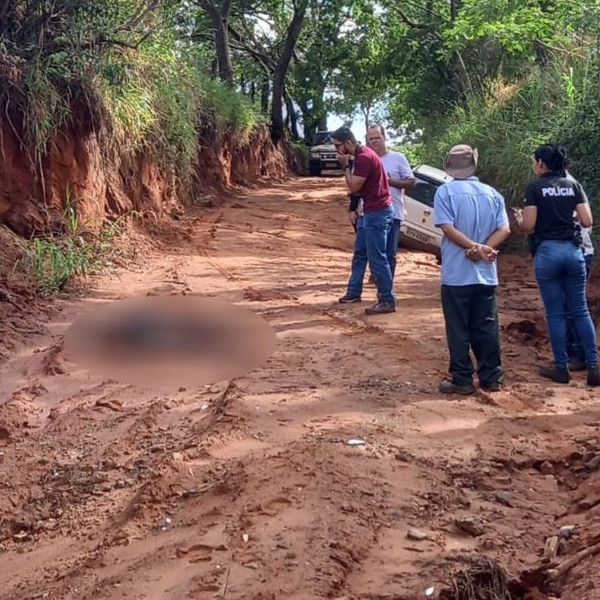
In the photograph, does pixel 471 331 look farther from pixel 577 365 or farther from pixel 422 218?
pixel 422 218

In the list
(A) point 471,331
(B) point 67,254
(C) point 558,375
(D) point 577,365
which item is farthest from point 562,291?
(B) point 67,254

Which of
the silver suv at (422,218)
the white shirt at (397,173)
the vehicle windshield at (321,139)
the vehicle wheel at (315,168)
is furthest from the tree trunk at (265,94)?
the white shirt at (397,173)

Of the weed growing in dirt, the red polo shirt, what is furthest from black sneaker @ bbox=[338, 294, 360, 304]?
the weed growing in dirt

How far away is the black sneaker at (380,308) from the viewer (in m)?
8.52

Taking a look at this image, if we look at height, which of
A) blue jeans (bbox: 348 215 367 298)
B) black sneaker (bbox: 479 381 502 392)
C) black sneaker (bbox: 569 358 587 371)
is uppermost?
blue jeans (bbox: 348 215 367 298)

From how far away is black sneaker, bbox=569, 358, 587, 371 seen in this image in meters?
6.95

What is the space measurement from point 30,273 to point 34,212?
1.26 m

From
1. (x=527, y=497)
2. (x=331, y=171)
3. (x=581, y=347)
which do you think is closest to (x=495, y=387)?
(x=581, y=347)

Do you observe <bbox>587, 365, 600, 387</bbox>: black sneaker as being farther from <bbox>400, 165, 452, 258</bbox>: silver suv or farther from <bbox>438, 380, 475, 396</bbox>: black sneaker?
<bbox>400, 165, 452, 258</bbox>: silver suv

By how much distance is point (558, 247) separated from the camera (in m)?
6.45

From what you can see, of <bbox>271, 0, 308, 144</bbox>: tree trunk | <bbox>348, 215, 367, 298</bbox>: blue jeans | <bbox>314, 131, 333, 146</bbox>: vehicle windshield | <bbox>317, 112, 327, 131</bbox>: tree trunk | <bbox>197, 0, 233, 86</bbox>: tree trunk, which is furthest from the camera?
<bbox>317, 112, 327, 131</bbox>: tree trunk

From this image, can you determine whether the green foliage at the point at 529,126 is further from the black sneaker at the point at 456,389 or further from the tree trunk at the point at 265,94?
the tree trunk at the point at 265,94

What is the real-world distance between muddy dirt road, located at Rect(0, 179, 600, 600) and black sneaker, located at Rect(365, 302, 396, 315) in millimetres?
514

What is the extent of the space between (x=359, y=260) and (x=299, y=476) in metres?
4.80
